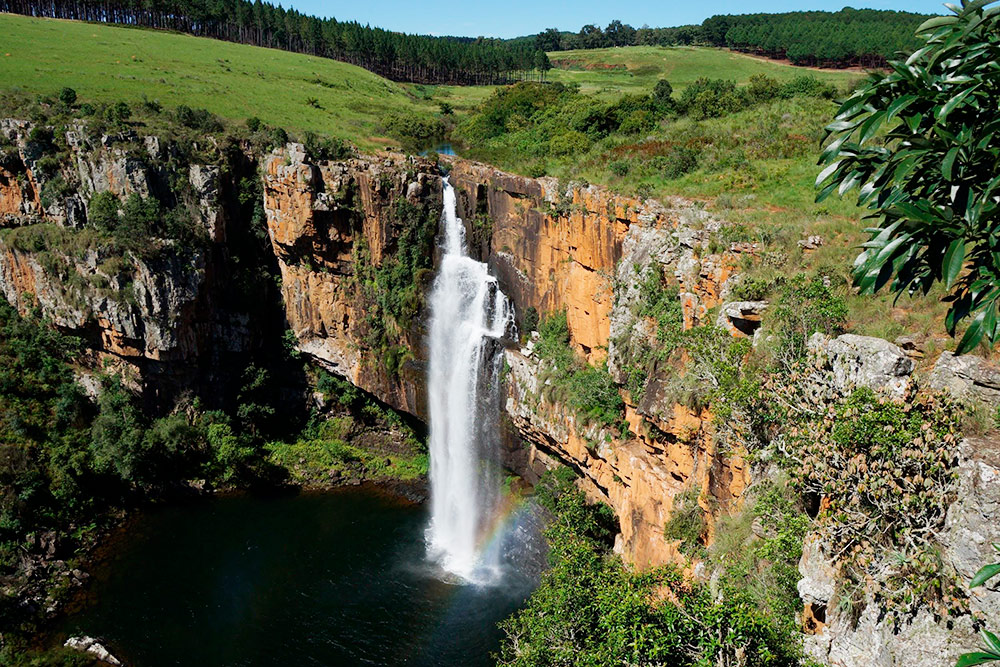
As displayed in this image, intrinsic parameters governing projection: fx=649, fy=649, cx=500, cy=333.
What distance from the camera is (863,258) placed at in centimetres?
521

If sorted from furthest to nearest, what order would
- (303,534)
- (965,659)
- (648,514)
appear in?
(303,534) < (648,514) < (965,659)

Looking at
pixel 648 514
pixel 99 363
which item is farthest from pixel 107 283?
pixel 648 514

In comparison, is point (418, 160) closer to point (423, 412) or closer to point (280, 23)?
point (423, 412)

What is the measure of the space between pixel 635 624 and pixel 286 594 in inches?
736

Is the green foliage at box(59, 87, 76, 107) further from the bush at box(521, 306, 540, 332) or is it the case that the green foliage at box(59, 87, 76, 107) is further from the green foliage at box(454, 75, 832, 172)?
the bush at box(521, 306, 540, 332)

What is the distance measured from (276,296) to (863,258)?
1408 inches

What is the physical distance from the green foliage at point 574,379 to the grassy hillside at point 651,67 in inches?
1518

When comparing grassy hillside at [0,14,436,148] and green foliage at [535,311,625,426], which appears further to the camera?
grassy hillside at [0,14,436,148]

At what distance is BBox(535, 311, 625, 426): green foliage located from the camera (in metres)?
25.0

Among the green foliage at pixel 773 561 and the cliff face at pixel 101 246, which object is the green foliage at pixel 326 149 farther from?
the green foliage at pixel 773 561

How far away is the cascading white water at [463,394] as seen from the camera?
30.3 metres

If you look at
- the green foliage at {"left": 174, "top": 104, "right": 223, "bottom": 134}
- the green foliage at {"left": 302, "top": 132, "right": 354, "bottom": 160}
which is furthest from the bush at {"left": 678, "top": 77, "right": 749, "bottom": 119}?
the green foliage at {"left": 174, "top": 104, "right": 223, "bottom": 134}

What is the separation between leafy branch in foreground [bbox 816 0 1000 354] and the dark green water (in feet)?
74.4

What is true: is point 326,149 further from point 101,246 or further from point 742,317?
point 742,317
